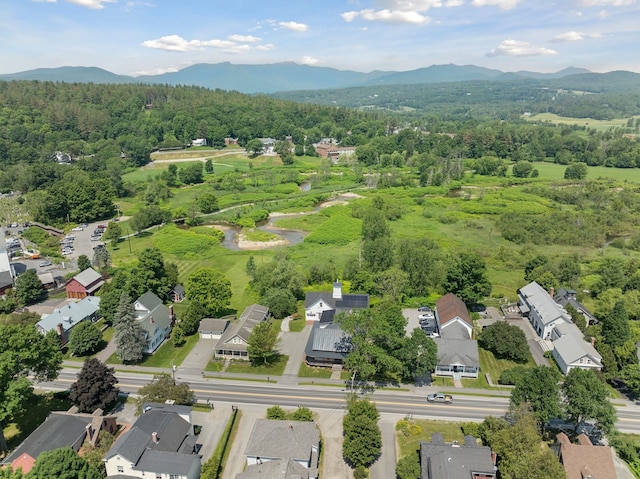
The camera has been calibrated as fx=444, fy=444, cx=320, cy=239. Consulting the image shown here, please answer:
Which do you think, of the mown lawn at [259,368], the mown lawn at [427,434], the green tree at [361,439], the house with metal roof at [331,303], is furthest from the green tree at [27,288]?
the mown lawn at [427,434]

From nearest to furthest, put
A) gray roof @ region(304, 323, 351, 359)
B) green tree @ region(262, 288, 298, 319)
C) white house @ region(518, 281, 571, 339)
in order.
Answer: gray roof @ region(304, 323, 351, 359) → white house @ region(518, 281, 571, 339) → green tree @ region(262, 288, 298, 319)

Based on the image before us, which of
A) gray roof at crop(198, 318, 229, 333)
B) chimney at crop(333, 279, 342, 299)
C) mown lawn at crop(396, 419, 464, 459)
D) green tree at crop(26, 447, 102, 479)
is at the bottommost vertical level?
mown lawn at crop(396, 419, 464, 459)

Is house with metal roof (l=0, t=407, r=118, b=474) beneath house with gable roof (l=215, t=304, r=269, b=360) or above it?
above

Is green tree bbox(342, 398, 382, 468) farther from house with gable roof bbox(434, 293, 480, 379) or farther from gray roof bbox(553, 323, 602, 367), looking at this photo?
gray roof bbox(553, 323, 602, 367)

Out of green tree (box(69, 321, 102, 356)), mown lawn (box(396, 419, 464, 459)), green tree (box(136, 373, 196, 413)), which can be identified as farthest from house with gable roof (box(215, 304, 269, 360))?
mown lawn (box(396, 419, 464, 459))

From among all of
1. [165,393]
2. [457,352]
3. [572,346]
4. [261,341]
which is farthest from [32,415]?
[572,346]

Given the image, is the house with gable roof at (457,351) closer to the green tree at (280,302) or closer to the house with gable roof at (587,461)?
the house with gable roof at (587,461)
